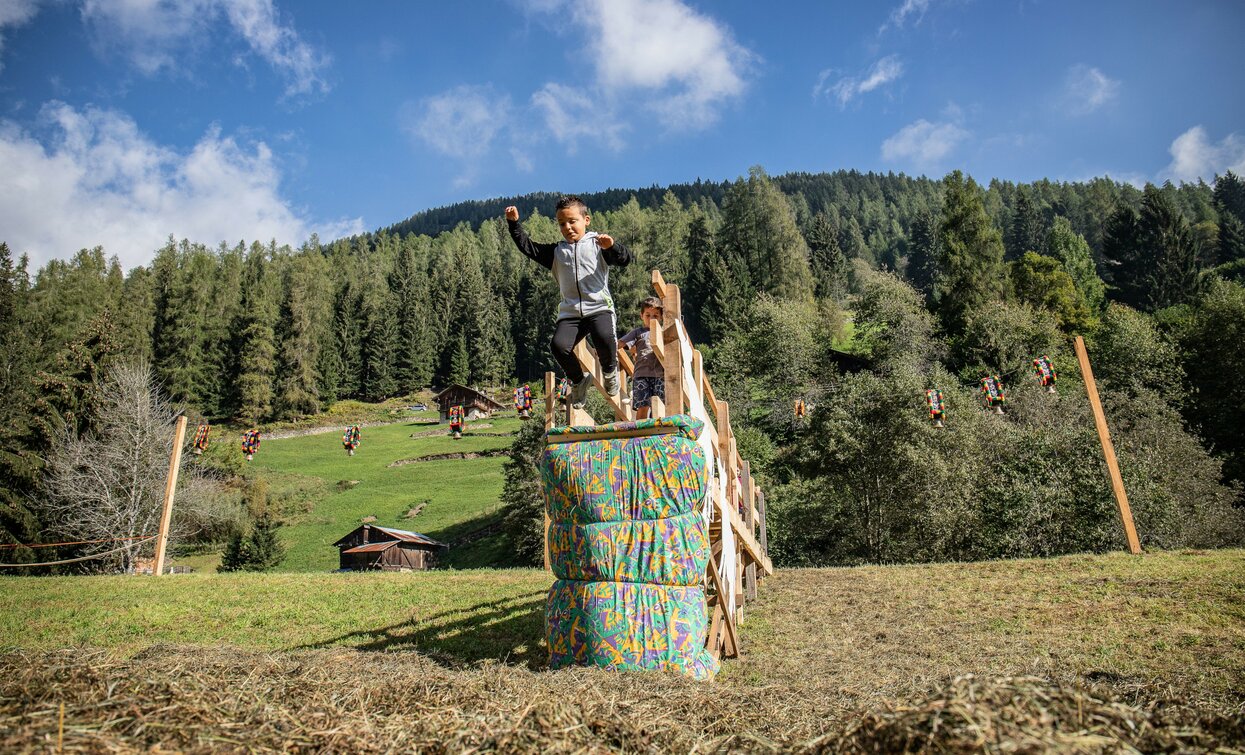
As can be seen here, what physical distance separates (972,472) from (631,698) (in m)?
24.7

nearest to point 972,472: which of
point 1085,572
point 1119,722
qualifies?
point 1085,572

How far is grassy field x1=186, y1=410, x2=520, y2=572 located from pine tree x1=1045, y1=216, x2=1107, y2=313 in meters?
52.2

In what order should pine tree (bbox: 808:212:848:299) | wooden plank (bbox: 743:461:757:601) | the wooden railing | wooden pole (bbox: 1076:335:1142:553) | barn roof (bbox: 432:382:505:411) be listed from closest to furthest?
1. the wooden railing
2. wooden plank (bbox: 743:461:757:601)
3. wooden pole (bbox: 1076:335:1142:553)
4. barn roof (bbox: 432:382:505:411)
5. pine tree (bbox: 808:212:848:299)

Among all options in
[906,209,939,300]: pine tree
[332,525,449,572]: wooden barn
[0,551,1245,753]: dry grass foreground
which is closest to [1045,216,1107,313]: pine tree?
[906,209,939,300]: pine tree

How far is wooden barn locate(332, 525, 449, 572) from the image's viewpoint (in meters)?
30.8

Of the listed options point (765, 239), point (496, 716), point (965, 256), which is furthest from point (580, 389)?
point (765, 239)

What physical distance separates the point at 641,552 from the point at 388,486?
43.6 meters

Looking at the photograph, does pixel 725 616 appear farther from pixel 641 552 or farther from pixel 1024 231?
pixel 1024 231

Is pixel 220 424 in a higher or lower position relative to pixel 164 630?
higher

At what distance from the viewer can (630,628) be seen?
15.0 ft

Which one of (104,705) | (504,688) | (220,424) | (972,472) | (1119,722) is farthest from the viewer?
(220,424)

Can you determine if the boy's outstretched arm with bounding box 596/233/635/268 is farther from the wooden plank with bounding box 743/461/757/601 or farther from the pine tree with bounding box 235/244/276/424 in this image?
the pine tree with bounding box 235/244/276/424

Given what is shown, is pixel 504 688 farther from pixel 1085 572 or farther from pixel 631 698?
pixel 1085 572

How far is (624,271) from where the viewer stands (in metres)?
66.8
